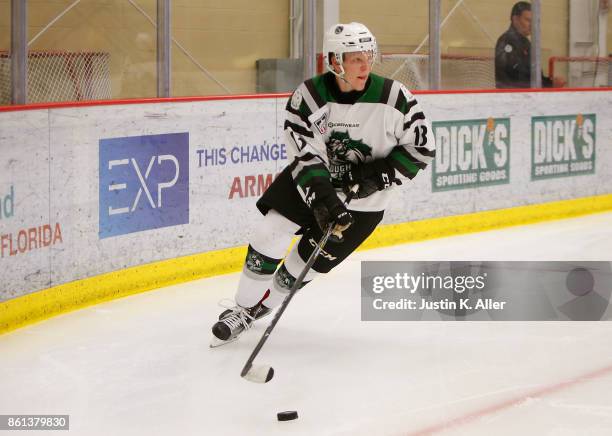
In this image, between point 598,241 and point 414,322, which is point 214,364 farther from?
point 598,241

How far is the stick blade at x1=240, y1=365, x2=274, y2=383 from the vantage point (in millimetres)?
3268

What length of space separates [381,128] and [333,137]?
6.9 inches

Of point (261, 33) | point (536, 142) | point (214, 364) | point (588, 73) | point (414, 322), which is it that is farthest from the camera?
point (588, 73)

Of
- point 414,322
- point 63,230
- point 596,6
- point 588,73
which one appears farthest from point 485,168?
point 63,230

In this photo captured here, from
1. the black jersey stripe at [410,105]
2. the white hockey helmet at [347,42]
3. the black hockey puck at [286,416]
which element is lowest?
the black hockey puck at [286,416]

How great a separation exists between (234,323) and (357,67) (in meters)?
1.04

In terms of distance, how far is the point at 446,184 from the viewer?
21.8 ft

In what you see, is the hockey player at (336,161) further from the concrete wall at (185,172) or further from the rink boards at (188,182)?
the rink boards at (188,182)

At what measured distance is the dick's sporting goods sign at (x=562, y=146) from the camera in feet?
23.6

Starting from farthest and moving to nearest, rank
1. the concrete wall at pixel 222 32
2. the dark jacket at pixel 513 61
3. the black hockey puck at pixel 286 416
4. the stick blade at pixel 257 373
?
the dark jacket at pixel 513 61, the concrete wall at pixel 222 32, the stick blade at pixel 257 373, the black hockey puck at pixel 286 416

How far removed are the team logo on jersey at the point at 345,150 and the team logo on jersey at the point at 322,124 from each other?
0.12 feet

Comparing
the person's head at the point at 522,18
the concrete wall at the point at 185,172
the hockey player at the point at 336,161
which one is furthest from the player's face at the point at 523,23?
the hockey player at the point at 336,161

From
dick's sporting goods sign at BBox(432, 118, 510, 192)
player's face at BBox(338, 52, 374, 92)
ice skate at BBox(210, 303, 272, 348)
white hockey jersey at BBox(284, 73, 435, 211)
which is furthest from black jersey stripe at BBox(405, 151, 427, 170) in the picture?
dick's sporting goods sign at BBox(432, 118, 510, 192)

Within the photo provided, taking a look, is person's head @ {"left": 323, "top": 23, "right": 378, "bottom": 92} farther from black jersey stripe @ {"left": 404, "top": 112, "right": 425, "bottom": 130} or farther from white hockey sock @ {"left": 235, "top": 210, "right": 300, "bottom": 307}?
white hockey sock @ {"left": 235, "top": 210, "right": 300, "bottom": 307}
